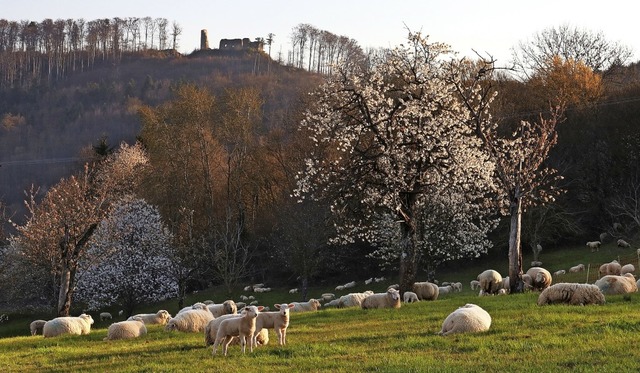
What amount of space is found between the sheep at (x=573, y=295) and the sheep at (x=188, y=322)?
31.4 ft

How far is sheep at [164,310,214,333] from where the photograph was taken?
73.2ft

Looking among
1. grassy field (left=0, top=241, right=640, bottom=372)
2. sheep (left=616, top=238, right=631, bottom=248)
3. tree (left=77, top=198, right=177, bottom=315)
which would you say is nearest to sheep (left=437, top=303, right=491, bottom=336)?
grassy field (left=0, top=241, right=640, bottom=372)

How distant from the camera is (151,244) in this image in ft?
199

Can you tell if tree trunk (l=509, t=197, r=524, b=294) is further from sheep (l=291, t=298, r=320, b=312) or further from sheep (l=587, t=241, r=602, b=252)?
sheep (l=587, t=241, r=602, b=252)

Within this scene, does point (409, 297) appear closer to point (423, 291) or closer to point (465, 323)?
point (423, 291)

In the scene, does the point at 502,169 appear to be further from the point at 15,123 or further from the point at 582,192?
the point at 15,123

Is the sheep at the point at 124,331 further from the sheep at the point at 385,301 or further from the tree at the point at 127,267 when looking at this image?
the tree at the point at 127,267

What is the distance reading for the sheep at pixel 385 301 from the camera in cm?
2503

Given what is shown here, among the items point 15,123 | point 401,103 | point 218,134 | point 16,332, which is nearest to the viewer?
point 401,103

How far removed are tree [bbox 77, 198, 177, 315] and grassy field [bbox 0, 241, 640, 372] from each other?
3388 cm

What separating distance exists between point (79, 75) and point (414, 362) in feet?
577

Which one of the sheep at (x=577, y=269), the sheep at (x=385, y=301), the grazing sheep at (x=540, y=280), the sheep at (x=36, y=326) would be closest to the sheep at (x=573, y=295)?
the sheep at (x=385, y=301)

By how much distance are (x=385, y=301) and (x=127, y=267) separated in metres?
37.2

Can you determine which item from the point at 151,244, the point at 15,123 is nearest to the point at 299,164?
the point at 151,244
